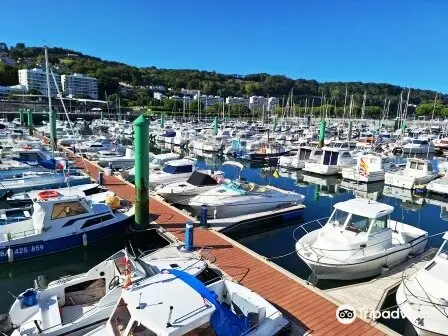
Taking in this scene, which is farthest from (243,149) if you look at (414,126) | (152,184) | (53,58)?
(53,58)

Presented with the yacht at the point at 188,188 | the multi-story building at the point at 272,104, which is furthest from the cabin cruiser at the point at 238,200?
the multi-story building at the point at 272,104

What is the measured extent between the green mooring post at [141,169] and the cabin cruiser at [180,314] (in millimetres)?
7956

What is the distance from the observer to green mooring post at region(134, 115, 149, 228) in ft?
50.1

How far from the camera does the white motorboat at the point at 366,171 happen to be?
3062 centimetres

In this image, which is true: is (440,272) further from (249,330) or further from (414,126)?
(414,126)

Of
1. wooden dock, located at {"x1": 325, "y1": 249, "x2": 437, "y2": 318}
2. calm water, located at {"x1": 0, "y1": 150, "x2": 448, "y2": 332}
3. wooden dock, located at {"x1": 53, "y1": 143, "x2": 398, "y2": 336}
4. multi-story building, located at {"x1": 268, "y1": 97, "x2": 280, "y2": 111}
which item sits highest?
multi-story building, located at {"x1": 268, "y1": 97, "x2": 280, "y2": 111}

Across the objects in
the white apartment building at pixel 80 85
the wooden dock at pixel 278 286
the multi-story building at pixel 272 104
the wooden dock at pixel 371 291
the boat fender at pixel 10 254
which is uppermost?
the white apartment building at pixel 80 85

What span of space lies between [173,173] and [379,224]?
45.9 feet

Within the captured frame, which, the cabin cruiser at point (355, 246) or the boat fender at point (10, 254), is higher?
the cabin cruiser at point (355, 246)

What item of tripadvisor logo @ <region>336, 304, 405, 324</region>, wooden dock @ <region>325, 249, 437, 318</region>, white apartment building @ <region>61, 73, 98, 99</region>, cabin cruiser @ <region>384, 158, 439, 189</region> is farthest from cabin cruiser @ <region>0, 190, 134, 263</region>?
white apartment building @ <region>61, 73, 98, 99</region>

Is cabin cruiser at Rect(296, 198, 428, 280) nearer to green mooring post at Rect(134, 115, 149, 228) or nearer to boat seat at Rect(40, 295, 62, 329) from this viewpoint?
green mooring post at Rect(134, 115, 149, 228)

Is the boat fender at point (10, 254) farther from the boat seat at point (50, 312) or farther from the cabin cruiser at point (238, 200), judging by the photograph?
the cabin cruiser at point (238, 200)

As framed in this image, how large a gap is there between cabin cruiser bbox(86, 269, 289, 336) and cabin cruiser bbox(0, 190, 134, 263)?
7553mm

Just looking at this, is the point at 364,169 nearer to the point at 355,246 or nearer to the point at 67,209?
the point at 355,246
